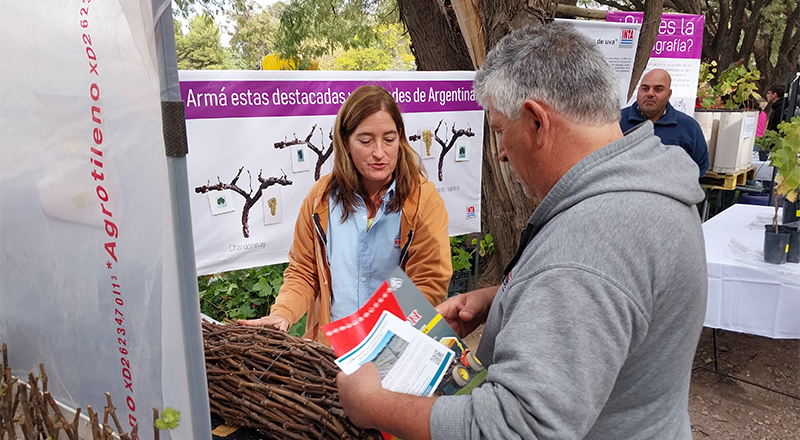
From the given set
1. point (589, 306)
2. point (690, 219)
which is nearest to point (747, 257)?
point (690, 219)

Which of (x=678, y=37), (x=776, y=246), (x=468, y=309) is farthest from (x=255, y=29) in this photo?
(x=468, y=309)

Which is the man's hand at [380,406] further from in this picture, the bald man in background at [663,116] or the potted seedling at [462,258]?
the bald man in background at [663,116]

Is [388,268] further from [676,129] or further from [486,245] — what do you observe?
[676,129]

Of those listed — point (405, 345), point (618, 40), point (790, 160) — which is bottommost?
point (405, 345)

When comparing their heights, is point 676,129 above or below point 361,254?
above

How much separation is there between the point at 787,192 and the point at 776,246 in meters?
0.30

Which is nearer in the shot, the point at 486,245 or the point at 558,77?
the point at 558,77

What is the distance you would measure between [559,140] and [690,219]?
0.26 m

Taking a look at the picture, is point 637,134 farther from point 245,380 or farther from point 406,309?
point 245,380

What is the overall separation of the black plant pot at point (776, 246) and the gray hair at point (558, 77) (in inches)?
105

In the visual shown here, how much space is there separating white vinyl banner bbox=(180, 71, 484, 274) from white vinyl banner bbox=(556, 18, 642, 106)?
125 cm

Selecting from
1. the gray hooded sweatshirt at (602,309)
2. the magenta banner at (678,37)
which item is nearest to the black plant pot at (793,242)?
the gray hooded sweatshirt at (602,309)

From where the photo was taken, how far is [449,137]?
4059 millimetres

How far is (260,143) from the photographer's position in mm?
3379
